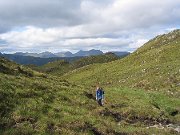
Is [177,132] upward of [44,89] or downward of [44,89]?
downward

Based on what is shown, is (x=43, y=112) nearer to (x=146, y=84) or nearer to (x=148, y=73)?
(x=146, y=84)

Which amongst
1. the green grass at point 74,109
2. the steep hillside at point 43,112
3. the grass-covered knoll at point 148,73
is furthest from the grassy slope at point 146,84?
the steep hillside at point 43,112

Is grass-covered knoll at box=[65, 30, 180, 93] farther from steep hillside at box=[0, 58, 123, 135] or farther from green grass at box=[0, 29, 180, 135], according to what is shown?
steep hillside at box=[0, 58, 123, 135]

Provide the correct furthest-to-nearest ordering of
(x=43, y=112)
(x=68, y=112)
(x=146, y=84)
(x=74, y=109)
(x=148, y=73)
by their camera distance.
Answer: (x=148, y=73), (x=146, y=84), (x=74, y=109), (x=68, y=112), (x=43, y=112)

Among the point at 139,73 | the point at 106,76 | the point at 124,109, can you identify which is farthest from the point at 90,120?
the point at 106,76

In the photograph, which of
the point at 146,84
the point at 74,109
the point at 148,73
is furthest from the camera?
the point at 148,73

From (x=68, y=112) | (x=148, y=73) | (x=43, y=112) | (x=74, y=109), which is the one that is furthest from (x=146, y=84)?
(x=43, y=112)

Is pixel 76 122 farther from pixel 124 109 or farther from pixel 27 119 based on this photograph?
pixel 124 109

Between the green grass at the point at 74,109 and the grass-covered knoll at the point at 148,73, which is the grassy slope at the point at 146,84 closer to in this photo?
the grass-covered knoll at the point at 148,73

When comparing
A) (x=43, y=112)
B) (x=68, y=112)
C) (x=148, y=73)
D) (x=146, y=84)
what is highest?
(x=148, y=73)

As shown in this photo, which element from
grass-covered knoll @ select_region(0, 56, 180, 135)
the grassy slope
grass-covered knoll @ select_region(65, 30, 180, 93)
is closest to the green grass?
grass-covered knoll @ select_region(0, 56, 180, 135)

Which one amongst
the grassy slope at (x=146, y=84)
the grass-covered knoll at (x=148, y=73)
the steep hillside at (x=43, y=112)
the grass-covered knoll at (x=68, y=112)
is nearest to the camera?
the steep hillside at (x=43, y=112)

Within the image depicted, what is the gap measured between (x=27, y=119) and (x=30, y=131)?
2.41m

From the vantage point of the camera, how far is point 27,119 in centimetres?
2886
